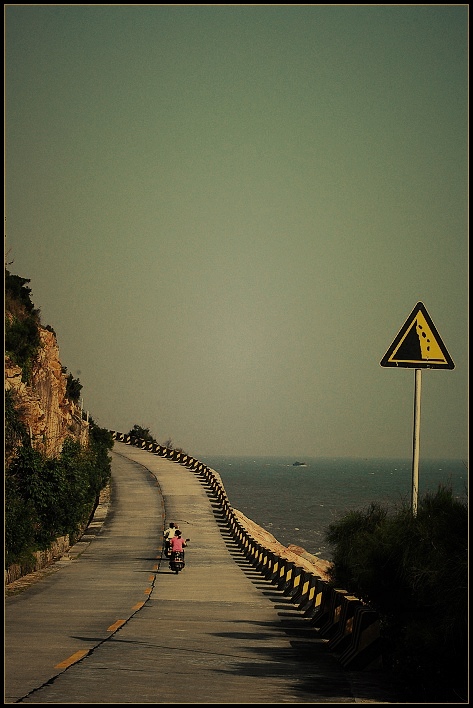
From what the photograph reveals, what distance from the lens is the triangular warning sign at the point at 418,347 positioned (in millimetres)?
17000

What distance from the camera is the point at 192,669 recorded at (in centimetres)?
1384

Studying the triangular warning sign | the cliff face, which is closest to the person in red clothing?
the cliff face

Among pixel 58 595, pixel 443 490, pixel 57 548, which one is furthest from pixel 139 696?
pixel 57 548

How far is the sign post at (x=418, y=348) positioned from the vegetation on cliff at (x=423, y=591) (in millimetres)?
2077

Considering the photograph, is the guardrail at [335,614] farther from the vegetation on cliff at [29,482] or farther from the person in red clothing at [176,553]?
the vegetation on cliff at [29,482]

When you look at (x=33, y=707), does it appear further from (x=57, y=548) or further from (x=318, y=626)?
(x=57, y=548)

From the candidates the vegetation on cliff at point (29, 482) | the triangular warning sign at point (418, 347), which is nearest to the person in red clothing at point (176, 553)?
the vegetation on cliff at point (29, 482)

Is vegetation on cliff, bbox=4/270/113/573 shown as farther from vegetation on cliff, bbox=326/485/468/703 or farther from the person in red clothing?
vegetation on cliff, bbox=326/485/468/703

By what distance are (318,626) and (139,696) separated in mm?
9112

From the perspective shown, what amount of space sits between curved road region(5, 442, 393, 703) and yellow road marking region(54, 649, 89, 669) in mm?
17

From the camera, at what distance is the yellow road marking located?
13867 millimetres

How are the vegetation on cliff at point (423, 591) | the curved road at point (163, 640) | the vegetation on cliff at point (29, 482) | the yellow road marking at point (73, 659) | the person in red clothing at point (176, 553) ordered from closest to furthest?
the vegetation on cliff at point (423, 591)
the curved road at point (163, 640)
the yellow road marking at point (73, 659)
the vegetation on cliff at point (29, 482)
the person in red clothing at point (176, 553)

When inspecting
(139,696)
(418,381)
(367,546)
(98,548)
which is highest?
(418,381)

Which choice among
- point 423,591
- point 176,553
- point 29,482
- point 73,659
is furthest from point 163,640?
point 176,553
